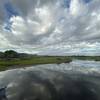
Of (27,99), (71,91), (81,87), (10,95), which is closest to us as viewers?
(27,99)

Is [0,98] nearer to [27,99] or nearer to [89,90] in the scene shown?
[27,99]

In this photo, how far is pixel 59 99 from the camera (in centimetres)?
2111

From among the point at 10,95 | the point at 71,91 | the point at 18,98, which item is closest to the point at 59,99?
the point at 71,91

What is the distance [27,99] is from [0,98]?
13.9 feet

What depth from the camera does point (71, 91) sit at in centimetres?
2448

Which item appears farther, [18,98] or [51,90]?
[51,90]

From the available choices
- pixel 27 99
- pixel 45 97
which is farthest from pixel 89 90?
pixel 27 99

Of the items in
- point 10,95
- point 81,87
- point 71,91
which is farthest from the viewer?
point 81,87

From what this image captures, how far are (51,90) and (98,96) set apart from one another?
310 inches

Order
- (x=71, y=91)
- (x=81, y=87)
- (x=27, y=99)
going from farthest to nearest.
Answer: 1. (x=81, y=87)
2. (x=71, y=91)
3. (x=27, y=99)

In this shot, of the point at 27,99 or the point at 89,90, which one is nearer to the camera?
the point at 27,99

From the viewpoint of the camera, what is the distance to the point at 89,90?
25.3 meters

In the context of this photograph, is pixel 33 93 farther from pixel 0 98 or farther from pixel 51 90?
pixel 0 98

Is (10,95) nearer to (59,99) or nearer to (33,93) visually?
(33,93)
